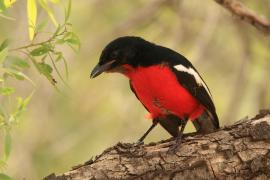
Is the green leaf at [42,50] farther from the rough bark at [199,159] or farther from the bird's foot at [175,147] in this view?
the bird's foot at [175,147]

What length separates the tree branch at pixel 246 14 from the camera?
4.87 metres

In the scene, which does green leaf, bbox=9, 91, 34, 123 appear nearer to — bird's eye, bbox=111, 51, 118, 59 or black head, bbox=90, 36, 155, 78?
black head, bbox=90, 36, 155, 78

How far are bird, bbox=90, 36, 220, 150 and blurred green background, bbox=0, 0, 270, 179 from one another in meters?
1.31

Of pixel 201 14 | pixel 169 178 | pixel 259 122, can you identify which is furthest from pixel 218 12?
pixel 169 178

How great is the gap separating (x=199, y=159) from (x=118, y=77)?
3306mm

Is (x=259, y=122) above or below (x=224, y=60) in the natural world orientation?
below

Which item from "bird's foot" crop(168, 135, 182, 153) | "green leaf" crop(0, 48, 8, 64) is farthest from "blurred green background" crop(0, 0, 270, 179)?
"green leaf" crop(0, 48, 8, 64)

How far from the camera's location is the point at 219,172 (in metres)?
3.64

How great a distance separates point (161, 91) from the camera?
4430 mm

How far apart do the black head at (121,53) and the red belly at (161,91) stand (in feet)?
0.31

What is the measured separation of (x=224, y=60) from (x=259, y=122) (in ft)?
12.8

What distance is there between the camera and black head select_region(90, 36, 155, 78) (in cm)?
447

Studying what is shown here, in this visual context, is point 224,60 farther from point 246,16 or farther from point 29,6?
point 29,6

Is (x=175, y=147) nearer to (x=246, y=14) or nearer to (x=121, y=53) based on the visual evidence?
(x=121, y=53)
